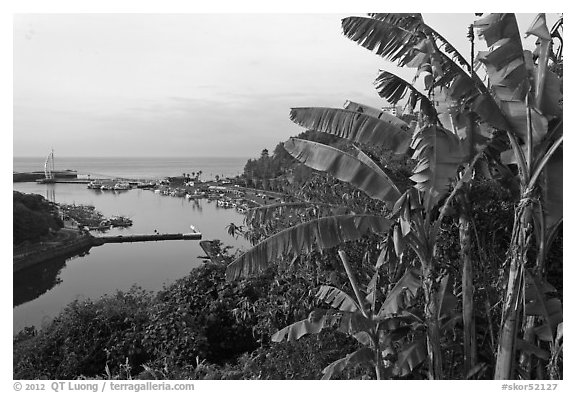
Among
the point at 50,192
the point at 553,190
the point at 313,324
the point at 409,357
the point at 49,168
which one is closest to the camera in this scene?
the point at 553,190

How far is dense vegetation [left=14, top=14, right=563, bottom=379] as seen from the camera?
279 cm

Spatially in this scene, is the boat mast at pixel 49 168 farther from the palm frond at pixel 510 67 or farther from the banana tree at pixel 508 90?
the palm frond at pixel 510 67

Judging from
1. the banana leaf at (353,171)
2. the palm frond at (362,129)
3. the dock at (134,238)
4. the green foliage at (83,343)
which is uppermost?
the palm frond at (362,129)

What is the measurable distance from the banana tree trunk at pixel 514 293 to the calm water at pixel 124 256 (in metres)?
2.22

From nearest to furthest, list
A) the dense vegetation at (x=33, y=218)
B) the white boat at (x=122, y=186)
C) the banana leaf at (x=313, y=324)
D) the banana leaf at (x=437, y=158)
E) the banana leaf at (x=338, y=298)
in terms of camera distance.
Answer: the banana leaf at (x=437, y=158)
the banana leaf at (x=313, y=324)
the banana leaf at (x=338, y=298)
the dense vegetation at (x=33, y=218)
the white boat at (x=122, y=186)

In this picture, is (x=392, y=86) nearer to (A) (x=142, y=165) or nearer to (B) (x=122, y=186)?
(A) (x=142, y=165)

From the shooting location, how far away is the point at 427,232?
9.71 ft

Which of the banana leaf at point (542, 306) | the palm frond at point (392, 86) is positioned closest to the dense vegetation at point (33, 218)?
the palm frond at point (392, 86)

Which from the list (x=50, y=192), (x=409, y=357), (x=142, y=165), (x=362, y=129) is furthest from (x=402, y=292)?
(x=50, y=192)

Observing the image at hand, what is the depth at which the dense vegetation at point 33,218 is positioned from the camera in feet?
13.4

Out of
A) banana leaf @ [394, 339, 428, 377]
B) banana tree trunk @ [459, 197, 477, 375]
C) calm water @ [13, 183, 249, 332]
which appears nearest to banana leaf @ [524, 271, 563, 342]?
banana tree trunk @ [459, 197, 477, 375]

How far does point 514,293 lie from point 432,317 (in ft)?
1.60

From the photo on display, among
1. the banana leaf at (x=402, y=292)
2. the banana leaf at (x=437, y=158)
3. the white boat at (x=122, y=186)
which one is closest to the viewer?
the banana leaf at (x=437, y=158)
